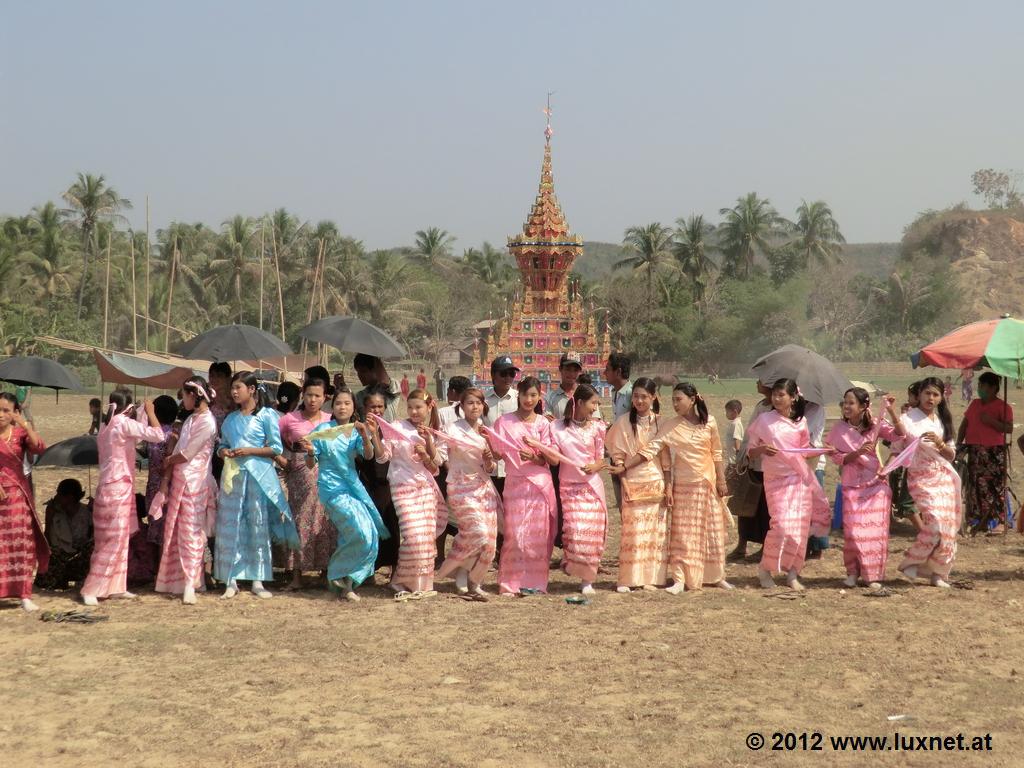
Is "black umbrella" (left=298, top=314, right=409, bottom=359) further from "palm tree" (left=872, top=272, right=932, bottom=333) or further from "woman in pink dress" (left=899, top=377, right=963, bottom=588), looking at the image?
"palm tree" (left=872, top=272, right=932, bottom=333)

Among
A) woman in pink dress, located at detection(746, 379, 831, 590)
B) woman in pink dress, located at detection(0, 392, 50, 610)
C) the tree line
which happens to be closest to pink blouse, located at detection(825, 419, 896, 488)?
woman in pink dress, located at detection(746, 379, 831, 590)

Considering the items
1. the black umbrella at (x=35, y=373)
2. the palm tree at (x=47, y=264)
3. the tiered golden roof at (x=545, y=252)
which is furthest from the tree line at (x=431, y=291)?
the black umbrella at (x=35, y=373)

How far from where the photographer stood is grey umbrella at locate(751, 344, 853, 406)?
27.1ft

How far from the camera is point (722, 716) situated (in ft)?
17.8

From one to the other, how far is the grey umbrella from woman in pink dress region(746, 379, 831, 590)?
4.1 inches

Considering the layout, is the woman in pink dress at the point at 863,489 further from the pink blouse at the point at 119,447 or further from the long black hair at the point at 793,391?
the pink blouse at the point at 119,447

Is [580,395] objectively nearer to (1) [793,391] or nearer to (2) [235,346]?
(1) [793,391]

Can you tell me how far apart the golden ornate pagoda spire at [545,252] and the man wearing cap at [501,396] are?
28572 mm

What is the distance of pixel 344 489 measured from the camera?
805 centimetres

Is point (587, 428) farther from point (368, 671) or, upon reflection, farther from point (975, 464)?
point (975, 464)

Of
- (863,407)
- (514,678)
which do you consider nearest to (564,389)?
(863,407)

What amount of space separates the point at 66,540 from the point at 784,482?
4949 millimetres

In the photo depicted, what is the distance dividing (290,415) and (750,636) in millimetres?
3420

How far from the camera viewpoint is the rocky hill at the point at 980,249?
255 feet
